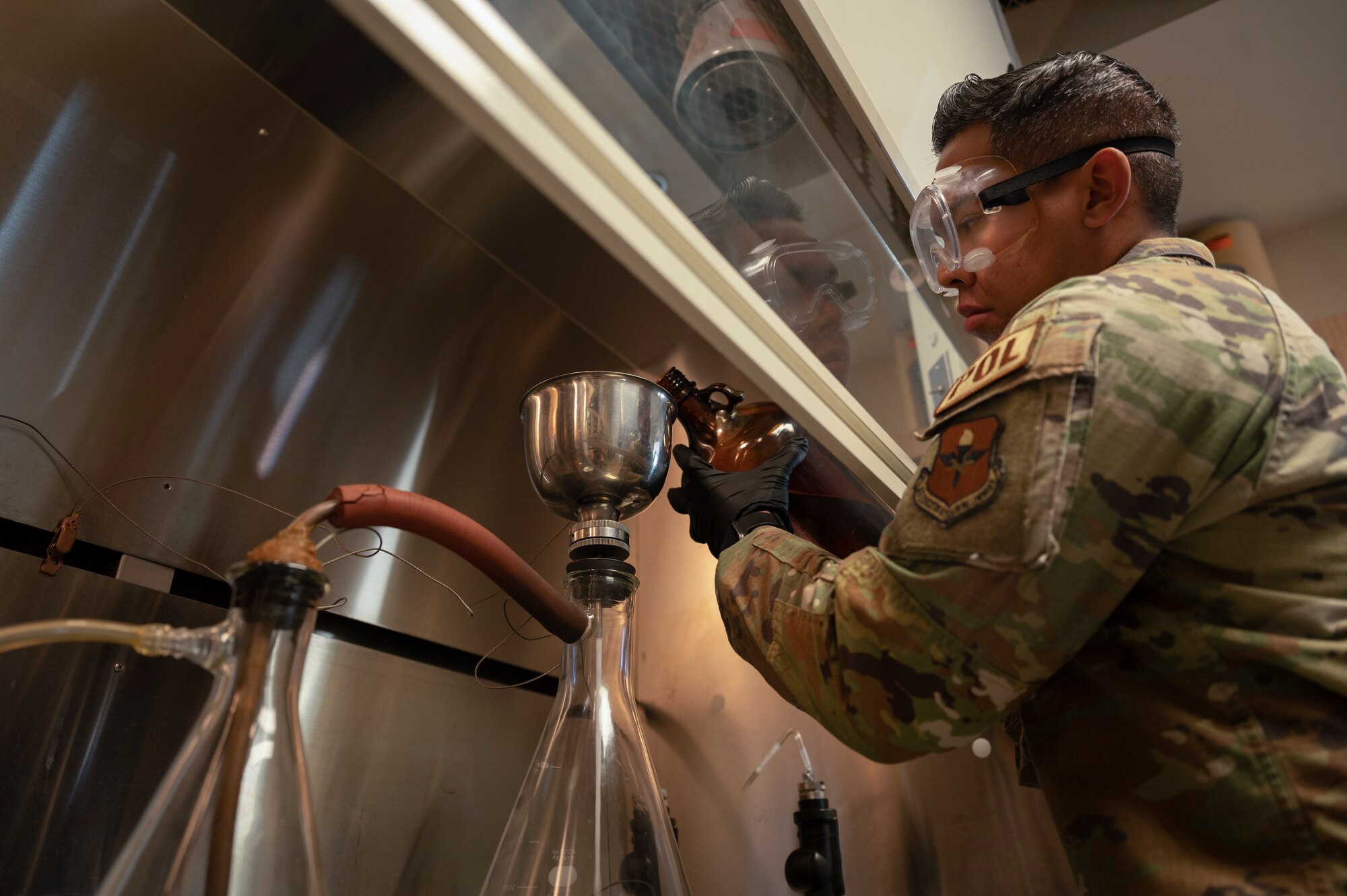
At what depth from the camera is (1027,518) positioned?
1.84 feet

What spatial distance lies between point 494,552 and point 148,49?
632 mm

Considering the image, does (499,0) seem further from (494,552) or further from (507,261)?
(507,261)

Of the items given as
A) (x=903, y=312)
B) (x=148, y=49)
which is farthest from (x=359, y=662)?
(x=903, y=312)

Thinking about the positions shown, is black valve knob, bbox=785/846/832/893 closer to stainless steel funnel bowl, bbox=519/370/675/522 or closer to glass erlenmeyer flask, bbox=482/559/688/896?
glass erlenmeyer flask, bbox=482/559/688/896

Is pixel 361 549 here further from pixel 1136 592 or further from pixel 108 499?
pixel 1136 592

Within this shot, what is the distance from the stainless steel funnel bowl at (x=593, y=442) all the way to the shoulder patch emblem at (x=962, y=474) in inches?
11.6

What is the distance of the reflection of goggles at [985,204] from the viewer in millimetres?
921

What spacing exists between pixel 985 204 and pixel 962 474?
0.44 metres

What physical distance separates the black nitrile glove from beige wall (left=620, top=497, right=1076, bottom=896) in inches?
17.1

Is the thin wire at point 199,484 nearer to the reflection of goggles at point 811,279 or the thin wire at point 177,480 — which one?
the thin wire at point 177,480

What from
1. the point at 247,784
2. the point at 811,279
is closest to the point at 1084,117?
the point at 811,279

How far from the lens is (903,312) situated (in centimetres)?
126

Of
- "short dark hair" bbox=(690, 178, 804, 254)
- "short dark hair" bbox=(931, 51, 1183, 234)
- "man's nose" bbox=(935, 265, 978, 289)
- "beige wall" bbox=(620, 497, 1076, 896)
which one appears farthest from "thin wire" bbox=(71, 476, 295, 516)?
"short dark hair" bbox=(931, 51, 1183, 234)

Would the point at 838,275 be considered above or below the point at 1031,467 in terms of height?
above
